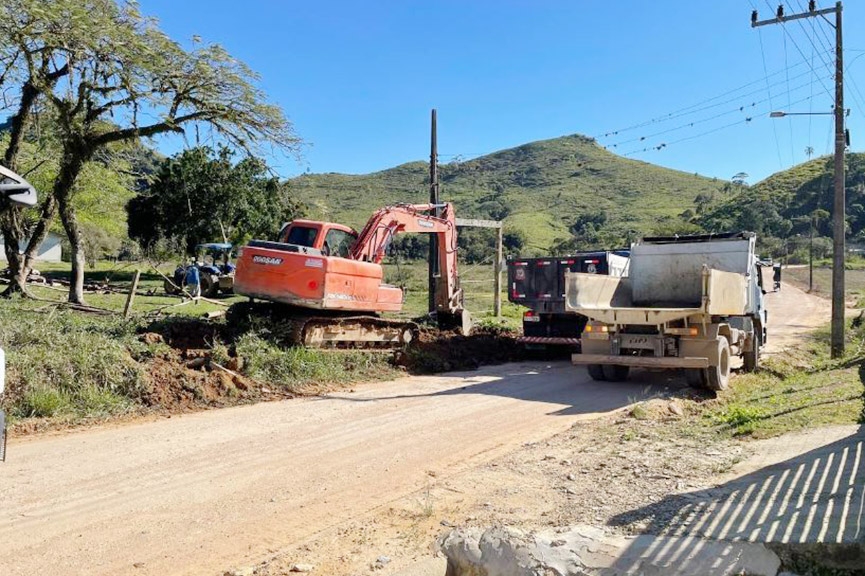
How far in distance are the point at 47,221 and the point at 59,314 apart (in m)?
A: 5.68

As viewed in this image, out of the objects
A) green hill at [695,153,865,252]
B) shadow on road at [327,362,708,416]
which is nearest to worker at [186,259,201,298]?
shadow on road at [327,362,708,416]

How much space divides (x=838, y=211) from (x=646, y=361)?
8772 mm

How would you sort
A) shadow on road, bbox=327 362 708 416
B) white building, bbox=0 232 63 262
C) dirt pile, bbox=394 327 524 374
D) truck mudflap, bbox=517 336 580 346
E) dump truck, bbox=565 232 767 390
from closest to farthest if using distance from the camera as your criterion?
shadow on road, bbox=327 362 708 416 → dump truck, bbox=565 232 767 390 → dirt pile, bbox=394 327 524 374 → truck mudflap, bbox=517 336 580 346 → white building, bbox=0 232 63 262

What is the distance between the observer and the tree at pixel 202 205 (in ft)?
130

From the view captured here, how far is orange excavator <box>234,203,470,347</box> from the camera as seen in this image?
13.0 m

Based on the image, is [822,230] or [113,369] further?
[822,230]

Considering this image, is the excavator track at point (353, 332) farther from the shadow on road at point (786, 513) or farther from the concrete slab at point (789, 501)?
the shadow on road at point (786, 513)

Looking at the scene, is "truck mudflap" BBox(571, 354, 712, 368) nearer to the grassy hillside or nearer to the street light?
the street light

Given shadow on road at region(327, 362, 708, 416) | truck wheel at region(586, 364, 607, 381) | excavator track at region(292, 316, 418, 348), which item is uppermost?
excavator track at region(292, 316, 418, 348)

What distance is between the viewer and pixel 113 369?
9.79 m

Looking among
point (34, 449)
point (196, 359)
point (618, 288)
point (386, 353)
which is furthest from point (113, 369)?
point (618, 288)

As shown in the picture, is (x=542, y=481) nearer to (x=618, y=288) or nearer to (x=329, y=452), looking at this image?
(x=329, y=452)

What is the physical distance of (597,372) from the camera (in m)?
13.2

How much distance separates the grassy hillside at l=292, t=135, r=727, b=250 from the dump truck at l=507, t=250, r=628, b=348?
160 feet
